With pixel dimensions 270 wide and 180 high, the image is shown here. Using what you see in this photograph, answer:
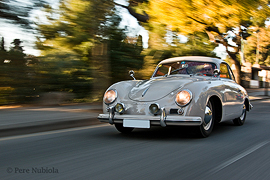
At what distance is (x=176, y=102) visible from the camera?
5.08 metres

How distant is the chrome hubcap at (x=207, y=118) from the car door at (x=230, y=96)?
538 millimetres

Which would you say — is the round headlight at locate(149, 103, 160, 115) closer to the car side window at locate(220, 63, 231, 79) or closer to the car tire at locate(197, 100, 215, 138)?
the car tire at locate(197, 100, 215, 138)

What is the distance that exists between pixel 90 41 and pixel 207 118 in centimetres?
957

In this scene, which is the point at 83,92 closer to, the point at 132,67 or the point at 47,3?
the point at 132,67

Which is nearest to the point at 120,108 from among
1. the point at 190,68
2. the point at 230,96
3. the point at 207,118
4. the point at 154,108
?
the point at 154,108

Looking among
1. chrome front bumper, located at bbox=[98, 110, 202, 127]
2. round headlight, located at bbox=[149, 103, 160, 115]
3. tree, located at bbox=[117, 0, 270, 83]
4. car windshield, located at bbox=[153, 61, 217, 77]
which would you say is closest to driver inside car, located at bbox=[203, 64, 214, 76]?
car windshield, located at bbox=[153, 61, 217, 77]

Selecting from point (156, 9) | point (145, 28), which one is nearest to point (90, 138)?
point (156, 9)

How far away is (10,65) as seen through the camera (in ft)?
38.1

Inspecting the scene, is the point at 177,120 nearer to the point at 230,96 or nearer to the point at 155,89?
the point at 155,89

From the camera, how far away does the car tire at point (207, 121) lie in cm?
539

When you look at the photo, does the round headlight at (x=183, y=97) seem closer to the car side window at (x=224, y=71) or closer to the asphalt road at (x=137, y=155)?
the asphalt road at (x=137, y=155)

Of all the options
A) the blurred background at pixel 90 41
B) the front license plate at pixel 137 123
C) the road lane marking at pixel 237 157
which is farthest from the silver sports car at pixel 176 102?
the blurred background at pixel 90 41

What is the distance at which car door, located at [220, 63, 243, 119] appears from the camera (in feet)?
20.1

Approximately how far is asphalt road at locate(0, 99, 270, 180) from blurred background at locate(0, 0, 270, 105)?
21.2 feet
